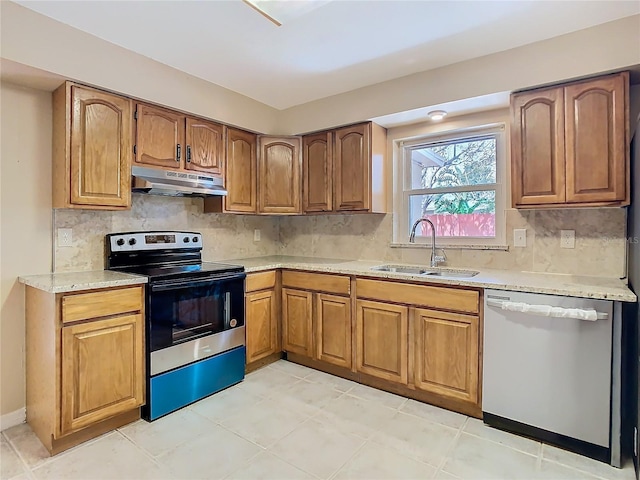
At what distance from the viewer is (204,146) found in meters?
2.96

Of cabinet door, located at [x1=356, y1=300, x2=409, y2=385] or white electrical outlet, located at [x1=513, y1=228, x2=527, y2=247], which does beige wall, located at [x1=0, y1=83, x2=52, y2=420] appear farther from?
white electrical outlet, located at [x1=513, y1=228, x2=527, y2=247]

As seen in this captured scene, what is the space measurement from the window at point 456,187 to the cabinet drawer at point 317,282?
0.77 meters

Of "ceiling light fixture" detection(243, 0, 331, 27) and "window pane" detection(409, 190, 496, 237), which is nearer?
"ceiling light fixture" detection(243, 0, 331, 27)

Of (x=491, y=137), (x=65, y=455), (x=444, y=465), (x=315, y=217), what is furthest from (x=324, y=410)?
(x=491, y=137)

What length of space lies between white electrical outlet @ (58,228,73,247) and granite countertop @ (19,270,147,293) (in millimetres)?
204

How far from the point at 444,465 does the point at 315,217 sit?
2.51 metres

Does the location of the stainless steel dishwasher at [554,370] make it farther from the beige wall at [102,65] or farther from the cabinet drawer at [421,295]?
the beige wall at [102,65]

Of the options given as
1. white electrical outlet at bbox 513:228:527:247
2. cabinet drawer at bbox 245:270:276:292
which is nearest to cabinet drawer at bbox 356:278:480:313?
white electrical outlet at bbox 513:228:527:247

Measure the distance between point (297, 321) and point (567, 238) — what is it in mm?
2150

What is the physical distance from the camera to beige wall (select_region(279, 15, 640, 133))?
203 centimetres

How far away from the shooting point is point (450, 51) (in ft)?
7.82

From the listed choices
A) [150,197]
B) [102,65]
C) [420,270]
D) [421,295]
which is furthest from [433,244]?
[102,65]

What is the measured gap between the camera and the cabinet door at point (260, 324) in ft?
9.72

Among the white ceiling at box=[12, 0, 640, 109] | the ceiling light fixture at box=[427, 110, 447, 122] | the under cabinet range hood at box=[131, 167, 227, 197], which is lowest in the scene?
the under cabinet range hood at box=[131, 167, 227, 197]
